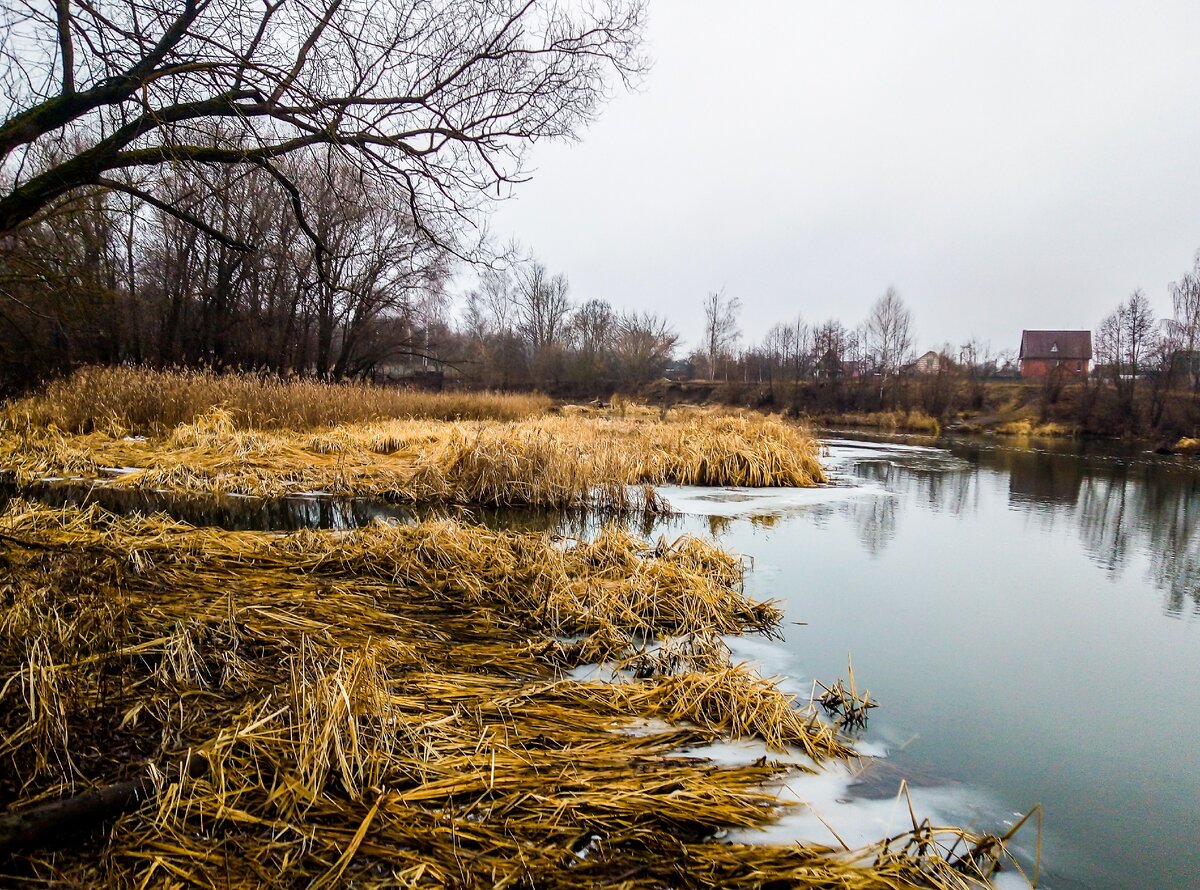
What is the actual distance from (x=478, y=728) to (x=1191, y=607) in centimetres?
565

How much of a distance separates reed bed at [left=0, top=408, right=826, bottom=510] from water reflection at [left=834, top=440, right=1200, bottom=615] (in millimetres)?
2196

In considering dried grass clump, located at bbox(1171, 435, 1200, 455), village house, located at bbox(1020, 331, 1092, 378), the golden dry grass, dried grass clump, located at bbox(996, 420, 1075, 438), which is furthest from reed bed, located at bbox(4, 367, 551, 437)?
village house, located at bbox(1020, 331, 1092, 378)

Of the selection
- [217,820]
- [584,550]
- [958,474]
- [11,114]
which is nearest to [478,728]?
[217,820]

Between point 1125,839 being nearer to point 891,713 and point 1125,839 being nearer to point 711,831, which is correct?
point 891,713

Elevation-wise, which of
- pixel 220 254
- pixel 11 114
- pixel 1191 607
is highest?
pixel 220 254

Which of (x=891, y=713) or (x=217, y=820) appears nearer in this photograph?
(x=217, y=820)

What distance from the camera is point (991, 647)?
389 centimetres

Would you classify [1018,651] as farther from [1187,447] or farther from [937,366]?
[937,366]

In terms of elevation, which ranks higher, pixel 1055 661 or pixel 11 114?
pixel 11 114

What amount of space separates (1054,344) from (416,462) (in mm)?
59005

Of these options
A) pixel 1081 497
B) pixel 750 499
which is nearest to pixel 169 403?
pixel 750 499

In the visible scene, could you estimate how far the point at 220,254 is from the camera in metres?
19.9

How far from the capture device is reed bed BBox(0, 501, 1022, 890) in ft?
5.53

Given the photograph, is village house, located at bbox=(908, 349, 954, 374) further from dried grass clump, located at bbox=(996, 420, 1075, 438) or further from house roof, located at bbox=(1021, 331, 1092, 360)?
house roof, located at bbox=(1021, 331, 1092, 360)
